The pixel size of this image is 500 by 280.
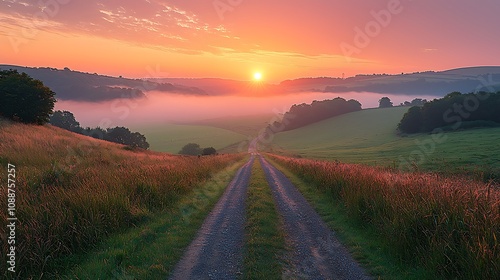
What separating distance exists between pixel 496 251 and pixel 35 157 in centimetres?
A: 2115

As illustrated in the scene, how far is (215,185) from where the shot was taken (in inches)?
749

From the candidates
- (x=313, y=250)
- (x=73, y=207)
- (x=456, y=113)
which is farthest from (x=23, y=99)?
(x=456, y=113)

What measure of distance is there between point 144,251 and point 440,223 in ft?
24.5

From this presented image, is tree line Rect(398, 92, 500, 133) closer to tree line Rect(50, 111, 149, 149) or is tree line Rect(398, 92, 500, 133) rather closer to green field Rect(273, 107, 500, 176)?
green field Rect(273, 107, 500, 176)

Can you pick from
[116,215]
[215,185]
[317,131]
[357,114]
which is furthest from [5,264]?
[357,114]

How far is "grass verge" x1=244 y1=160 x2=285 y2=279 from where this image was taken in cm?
647

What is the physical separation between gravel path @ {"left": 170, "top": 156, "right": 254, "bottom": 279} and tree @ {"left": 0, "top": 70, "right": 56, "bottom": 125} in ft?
115

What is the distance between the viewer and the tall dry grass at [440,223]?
18.5ft

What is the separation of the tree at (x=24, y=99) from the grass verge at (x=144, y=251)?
3456cm

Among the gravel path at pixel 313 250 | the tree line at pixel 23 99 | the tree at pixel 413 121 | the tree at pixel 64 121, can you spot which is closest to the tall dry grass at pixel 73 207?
the gravel path at pixel 313 250

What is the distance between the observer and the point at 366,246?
834 cm

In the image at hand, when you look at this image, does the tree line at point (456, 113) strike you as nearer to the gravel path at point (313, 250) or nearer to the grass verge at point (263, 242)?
the gravel path at point (313, 250)

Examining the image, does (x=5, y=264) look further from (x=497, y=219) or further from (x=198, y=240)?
(x=497, y=219)

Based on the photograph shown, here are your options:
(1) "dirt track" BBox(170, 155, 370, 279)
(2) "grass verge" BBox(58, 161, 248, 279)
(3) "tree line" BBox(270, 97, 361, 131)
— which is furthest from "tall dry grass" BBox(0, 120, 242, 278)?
(3) "tree line" BBox(270, 97, 361, 131)
